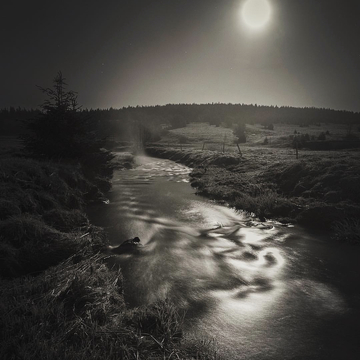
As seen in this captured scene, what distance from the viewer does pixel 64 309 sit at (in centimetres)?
419

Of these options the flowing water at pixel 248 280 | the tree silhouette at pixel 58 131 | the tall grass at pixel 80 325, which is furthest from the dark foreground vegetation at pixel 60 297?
the tree silhouette at pixel 58 131

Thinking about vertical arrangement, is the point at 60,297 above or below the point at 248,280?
above

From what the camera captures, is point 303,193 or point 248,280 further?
point 303,193

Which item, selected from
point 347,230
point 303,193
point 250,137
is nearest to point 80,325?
point 347,230

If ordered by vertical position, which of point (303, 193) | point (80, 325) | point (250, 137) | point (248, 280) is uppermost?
point (250, 137)

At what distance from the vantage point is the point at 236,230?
36.3 ft

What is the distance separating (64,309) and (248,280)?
4.91 meters

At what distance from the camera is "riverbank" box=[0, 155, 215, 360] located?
11.4 ft

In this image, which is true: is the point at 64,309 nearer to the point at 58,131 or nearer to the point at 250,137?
the point at 58,131

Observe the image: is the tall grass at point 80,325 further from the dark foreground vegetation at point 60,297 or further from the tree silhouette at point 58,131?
the tree silhouette at point 58,131

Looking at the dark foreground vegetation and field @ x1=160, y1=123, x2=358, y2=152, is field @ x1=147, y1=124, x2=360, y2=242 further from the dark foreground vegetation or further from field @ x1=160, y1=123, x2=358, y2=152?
field @ x1=160, y1=123, x2=358, y2=152

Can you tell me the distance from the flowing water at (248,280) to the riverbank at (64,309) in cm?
80

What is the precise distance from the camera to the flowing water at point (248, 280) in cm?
468

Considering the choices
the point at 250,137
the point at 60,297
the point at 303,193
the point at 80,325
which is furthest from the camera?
the point at 250,137
